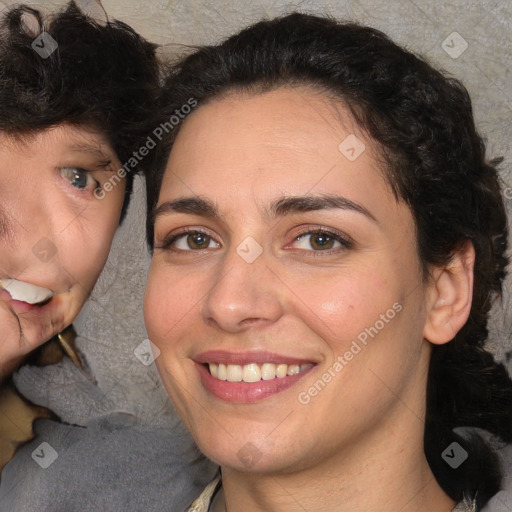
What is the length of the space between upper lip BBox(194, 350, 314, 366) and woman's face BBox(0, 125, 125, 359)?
55 cm

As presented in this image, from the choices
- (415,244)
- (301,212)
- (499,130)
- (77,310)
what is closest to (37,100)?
(77,310)

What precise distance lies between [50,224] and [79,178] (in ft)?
0.34

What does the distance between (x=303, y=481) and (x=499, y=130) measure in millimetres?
871

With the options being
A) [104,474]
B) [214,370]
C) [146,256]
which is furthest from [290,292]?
[146,256]

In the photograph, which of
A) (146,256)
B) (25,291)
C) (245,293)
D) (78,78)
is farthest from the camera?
(146,256)

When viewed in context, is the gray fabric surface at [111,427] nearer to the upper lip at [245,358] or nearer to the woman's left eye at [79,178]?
the woman's left eye at [79,178]

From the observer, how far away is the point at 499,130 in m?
1.88

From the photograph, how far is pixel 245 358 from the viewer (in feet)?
4.31

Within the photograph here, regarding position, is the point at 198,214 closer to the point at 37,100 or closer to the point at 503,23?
the point at 37,100

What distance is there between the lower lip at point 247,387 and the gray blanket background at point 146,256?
44cm

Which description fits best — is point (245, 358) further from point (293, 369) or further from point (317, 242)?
point (317, 242)

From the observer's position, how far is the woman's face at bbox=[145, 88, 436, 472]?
1287 mm

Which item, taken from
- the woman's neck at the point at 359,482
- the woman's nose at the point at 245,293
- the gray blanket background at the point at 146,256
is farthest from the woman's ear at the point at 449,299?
the gray blanket background at the point at 146,256

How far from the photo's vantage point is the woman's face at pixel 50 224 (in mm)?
1719
